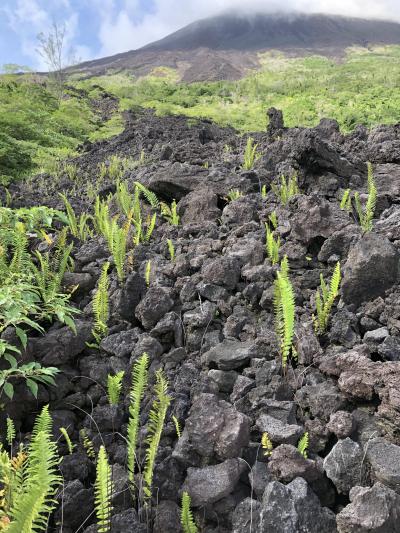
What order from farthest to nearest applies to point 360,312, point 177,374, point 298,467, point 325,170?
point 325,170 < point 360,312 < point 177,374 < point 298,467

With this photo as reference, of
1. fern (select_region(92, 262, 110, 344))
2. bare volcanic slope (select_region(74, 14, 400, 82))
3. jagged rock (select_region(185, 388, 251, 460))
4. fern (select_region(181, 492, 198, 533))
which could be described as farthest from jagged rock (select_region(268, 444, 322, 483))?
bare volcanic slope (select_region(74, 14, 400, 82))

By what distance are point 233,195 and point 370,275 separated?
6.68 ft

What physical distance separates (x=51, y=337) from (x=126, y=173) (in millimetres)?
5493

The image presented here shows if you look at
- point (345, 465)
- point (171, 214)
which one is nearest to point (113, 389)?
point (345, 465)

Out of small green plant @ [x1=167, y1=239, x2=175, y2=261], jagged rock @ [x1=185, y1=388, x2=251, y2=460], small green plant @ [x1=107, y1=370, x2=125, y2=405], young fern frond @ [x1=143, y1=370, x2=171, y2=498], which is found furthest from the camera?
small green plant @ [x1=167, y1=239, x2=175, y2=261]

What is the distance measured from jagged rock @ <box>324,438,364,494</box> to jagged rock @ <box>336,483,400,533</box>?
0.42ft

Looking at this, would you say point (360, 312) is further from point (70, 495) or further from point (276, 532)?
point (70, 495)

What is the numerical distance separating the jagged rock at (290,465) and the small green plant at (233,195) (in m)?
2.85

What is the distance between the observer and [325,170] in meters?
4.46

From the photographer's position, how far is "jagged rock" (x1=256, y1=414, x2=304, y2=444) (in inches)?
67.8

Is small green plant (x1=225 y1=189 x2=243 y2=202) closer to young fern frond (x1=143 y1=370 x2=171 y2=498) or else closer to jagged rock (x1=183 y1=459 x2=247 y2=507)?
young fern frond (x1=143 y1=370 x2=171 y2=498)

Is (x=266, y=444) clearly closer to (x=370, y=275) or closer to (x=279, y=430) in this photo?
(x=279, y=430)

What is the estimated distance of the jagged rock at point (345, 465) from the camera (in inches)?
61.4

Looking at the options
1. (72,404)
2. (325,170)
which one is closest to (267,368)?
(72,404)
